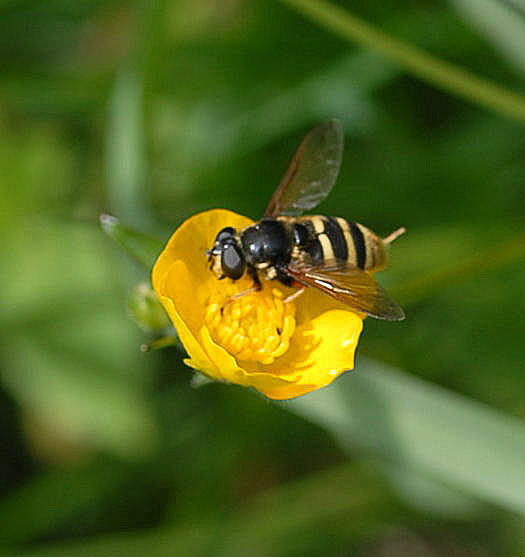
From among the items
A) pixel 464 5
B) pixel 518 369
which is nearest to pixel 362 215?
pixel 518 369

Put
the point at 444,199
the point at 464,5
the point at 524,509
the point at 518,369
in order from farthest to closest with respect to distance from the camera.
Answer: the point at 444,199
the point at 518,369
the point at 464,5
the point at 524,509

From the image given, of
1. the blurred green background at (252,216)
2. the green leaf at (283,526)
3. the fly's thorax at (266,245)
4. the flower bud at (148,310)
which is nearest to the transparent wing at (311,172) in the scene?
the fly's thorax at (266,245)

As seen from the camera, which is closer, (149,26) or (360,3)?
(149,26)

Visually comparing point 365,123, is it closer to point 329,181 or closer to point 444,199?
point 444,199

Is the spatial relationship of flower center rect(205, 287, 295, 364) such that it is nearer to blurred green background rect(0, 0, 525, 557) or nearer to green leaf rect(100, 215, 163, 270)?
green leaf rect(100, 215, 163, 270)

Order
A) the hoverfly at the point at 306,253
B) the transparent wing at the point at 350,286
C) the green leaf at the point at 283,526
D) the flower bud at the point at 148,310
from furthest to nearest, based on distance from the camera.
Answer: the green leaf at the point at 283,526
the flower bud at the point at 148,310
the hoverfly at the point at 306,253
the transparent wing at the point at 350,286

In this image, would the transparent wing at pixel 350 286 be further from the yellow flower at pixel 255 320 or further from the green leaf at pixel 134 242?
the green leaf at pixel 134 242

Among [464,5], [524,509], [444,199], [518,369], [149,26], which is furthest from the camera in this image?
[444,199]
